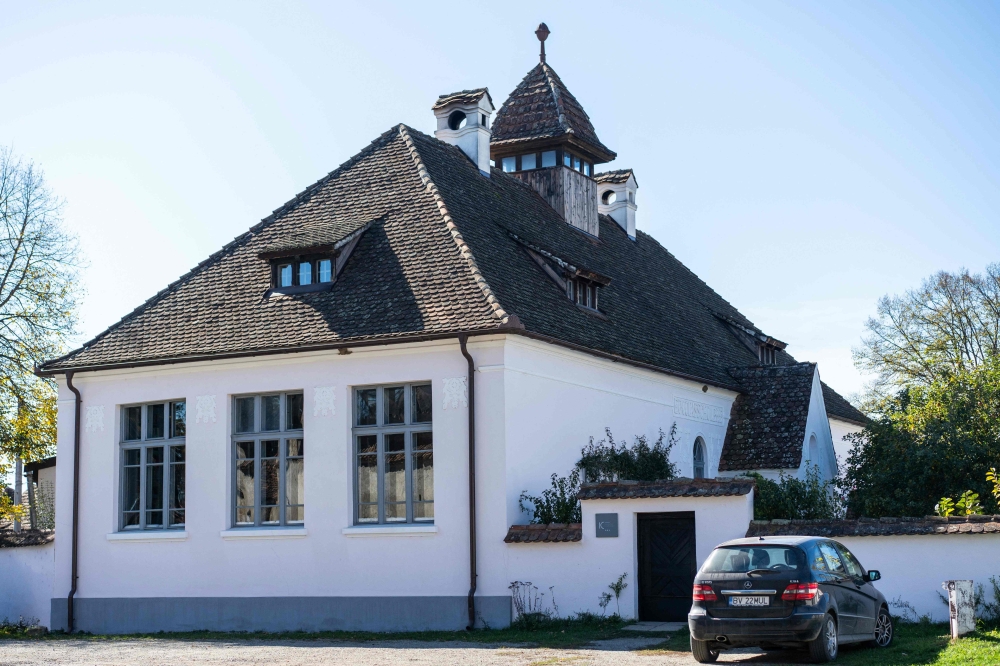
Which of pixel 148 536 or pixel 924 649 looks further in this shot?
pixel 148 536

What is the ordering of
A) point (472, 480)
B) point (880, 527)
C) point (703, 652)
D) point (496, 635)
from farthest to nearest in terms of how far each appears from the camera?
point (472, 480), point (496, 635), point (880, 527), point (703, 652)

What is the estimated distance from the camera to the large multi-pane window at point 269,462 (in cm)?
2230

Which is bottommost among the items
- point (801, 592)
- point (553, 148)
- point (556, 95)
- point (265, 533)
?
point (801, 592)

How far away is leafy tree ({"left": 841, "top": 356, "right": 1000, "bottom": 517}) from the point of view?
934 inches

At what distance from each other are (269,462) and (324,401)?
1.70 meters

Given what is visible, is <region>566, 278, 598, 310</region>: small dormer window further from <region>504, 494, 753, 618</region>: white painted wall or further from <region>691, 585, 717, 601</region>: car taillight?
<region>691, 585, 717, 601</region>: car taillight

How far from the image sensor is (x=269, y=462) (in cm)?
2255

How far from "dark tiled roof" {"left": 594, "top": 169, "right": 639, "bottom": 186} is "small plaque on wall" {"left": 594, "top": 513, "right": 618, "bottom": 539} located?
62.8 feet

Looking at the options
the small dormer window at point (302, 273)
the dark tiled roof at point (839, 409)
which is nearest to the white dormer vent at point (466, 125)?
the small dormer window at point (302, 273)

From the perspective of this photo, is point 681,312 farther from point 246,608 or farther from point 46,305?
point 46,305

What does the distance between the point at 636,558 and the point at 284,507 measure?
6.63 metres

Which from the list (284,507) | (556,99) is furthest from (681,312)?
(284,507)

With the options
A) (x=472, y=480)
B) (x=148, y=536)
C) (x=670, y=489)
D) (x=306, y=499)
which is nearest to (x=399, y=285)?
(x=472, y=480)

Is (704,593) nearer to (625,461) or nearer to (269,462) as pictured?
(625,461)
